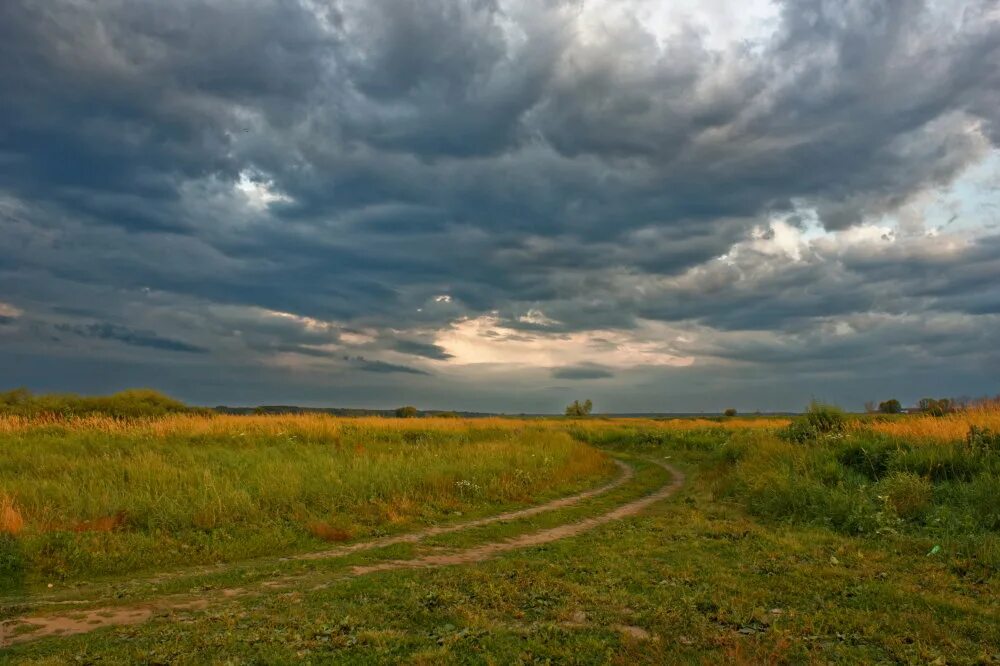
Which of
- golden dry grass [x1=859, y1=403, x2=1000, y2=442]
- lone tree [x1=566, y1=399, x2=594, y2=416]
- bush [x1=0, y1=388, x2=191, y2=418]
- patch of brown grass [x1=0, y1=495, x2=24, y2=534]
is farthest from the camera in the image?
lone tree [x1=566, y1=399, x2=594, y2=416]

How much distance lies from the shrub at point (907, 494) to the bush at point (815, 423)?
31.6 feet

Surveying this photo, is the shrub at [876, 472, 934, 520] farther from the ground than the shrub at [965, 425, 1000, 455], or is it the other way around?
the shrub at [965, 425, 1000, 455]

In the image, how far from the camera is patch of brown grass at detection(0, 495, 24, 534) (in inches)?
478

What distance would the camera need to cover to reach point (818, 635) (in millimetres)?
7098

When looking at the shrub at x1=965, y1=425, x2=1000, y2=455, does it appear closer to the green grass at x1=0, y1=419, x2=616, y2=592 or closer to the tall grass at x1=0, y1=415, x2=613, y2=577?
the tall grass at x1=0, y1=415, x2=613, y2=577

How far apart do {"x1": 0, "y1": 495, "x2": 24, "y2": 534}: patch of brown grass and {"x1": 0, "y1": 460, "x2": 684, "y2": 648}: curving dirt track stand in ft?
15.6

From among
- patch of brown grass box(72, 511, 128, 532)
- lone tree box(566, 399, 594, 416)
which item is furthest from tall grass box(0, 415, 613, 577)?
lone tree box(566, 399, 594, 416)

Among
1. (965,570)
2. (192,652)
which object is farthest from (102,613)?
(965,570)

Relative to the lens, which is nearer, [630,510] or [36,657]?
[36,657]

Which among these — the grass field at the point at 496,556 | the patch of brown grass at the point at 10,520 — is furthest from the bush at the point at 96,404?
the patch of brown grass at the point at 10,520

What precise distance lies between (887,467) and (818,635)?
41.0 feet

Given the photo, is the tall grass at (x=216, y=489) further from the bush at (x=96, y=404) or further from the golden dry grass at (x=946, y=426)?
the bush at (x=96, y=404)

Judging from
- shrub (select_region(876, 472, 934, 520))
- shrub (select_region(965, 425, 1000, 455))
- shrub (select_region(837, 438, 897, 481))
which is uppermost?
shrub (select_region(965, 425, 1000, 455))

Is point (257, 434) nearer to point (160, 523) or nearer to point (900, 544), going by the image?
point (160, 523)
